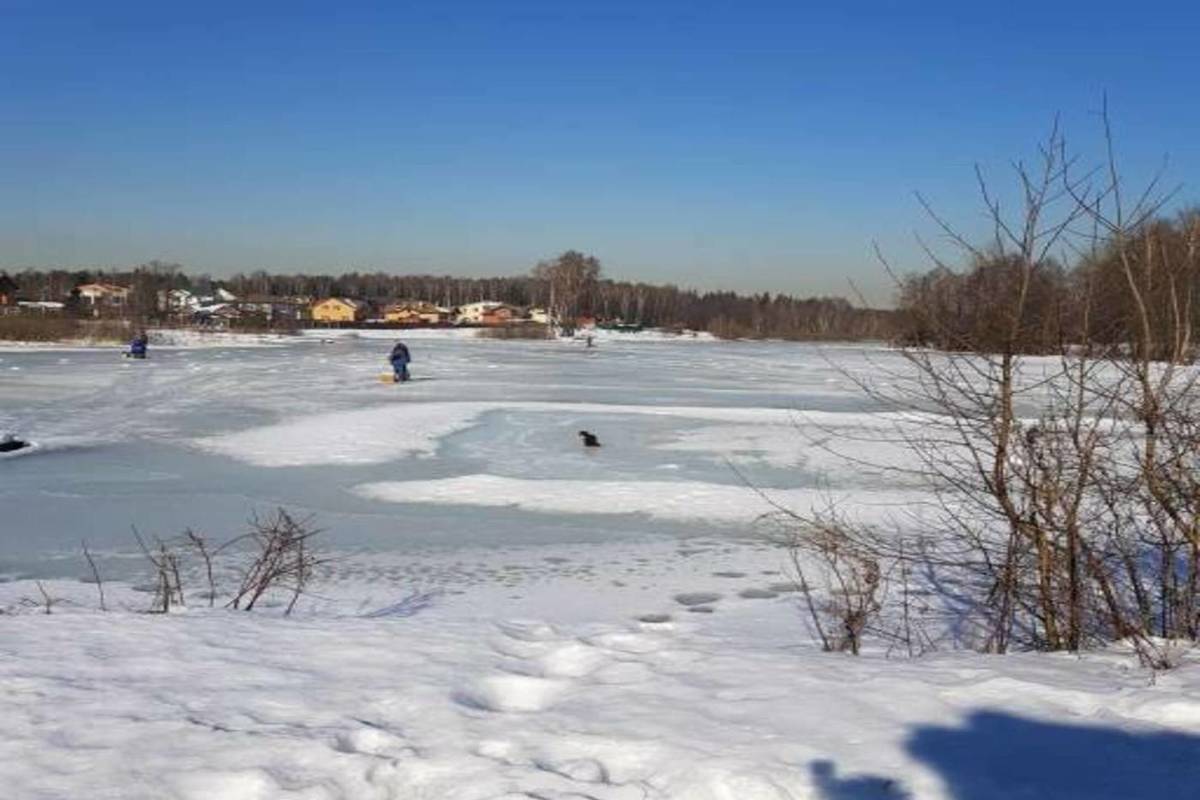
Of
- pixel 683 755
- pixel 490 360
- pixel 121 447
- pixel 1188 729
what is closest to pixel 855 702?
pixel 683 755

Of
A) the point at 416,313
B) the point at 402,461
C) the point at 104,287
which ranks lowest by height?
the point at 402,461

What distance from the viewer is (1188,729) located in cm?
360

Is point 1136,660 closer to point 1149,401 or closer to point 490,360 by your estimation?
point 1149,401

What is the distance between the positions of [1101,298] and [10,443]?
15779 mm

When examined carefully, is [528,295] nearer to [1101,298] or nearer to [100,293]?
[100,293]

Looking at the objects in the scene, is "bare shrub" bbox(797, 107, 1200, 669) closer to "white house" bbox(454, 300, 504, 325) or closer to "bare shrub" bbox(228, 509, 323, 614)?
"bare shrub" bbox(228, 509, 323, 614)

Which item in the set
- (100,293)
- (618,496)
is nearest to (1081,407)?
(618,496)

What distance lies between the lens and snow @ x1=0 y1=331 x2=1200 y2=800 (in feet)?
10.8

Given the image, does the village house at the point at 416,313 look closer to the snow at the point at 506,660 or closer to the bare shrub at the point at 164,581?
the snow at the point at 506,660

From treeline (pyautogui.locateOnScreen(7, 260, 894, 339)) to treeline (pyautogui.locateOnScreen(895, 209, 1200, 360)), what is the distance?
3847 inches

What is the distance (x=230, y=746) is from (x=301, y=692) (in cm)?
69

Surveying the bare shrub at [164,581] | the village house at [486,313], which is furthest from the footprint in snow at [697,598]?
the village house at [486,313]

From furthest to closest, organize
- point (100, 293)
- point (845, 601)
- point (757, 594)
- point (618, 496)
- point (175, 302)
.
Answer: point (100, 293), point (175, 302), point (618, 496), point (757, 594), point (845, 601)

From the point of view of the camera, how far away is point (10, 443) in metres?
16.1
